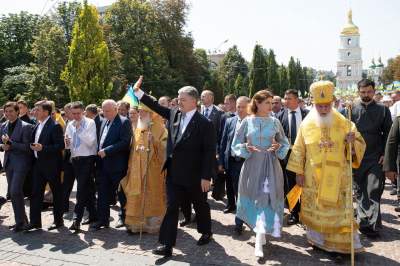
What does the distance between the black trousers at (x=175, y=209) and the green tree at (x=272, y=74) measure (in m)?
66.2

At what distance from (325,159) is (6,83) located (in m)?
38.1

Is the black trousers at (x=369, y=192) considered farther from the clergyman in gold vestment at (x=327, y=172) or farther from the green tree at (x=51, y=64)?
the green tree at (x=51, y=64)

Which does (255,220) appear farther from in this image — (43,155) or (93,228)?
(43,155)

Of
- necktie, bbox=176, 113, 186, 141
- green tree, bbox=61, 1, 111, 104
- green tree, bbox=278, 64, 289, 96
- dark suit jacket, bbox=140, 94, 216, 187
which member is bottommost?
dark suit jacket, bbox=140, 94, 216, 187

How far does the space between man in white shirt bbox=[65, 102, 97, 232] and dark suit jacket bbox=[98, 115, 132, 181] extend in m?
0.25

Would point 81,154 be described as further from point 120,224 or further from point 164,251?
point 164,251

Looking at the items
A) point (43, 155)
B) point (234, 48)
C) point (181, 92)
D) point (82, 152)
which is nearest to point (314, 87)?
point (181, 92)

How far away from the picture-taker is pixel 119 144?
6.84 metres

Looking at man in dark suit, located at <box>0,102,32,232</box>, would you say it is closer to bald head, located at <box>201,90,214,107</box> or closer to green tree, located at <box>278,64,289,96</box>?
bald head, located at <box>201,90,214,107</box>

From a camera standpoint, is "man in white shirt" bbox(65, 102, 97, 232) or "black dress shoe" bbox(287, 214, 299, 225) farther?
"black dress shoe" bbox(287, 214, 299, 225)

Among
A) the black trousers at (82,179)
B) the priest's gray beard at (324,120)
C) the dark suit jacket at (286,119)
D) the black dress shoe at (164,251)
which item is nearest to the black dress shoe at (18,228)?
the black trousers at (82,179)

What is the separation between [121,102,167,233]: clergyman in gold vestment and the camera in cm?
683

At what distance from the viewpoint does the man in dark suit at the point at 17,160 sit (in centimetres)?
705

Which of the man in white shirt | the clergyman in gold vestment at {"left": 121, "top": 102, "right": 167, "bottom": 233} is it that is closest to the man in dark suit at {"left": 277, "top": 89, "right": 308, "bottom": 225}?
the clergyman in gold vestment at {"left": 121, "top": 102, "right": 167, "bottom": 233}
